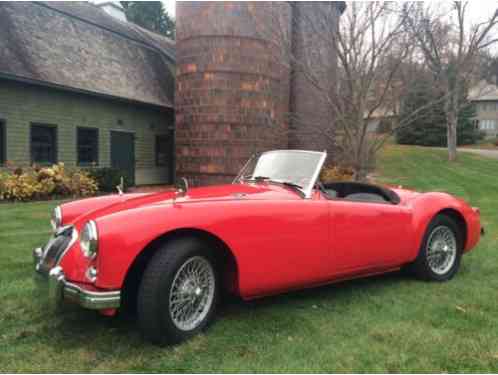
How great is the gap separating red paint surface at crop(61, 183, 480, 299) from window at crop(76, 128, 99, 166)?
11062 mm

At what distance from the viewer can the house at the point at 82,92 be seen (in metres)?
12.4

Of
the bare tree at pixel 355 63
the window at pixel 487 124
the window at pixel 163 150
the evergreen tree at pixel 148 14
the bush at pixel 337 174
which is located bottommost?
the bush at pixel 337 174

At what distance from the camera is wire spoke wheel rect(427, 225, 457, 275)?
4512 mm

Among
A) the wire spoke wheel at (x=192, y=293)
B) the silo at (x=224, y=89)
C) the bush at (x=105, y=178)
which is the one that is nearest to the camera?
the wire spoke wheel at (x=192, y=293)

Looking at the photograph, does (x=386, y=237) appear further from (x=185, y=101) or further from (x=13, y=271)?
(x=185, y=101)

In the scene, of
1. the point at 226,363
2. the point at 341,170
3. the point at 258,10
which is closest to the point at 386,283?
the point at 226,363

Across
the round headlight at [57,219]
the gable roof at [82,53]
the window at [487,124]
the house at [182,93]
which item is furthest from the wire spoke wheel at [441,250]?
the window at [487,124]

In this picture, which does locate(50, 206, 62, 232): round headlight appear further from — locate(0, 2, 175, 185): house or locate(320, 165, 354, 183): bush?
locate(320, 165, 354, 183): bush

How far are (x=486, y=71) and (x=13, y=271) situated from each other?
24003mm

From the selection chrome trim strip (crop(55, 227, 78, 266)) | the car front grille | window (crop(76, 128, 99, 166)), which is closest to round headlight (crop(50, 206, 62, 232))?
the car front grille

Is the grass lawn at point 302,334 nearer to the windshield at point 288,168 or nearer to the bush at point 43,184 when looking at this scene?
the windshield at point 288,168

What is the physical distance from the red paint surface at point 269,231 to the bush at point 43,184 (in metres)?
7.33

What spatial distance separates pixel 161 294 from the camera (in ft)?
9.11

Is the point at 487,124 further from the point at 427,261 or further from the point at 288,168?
the point at 288,168
